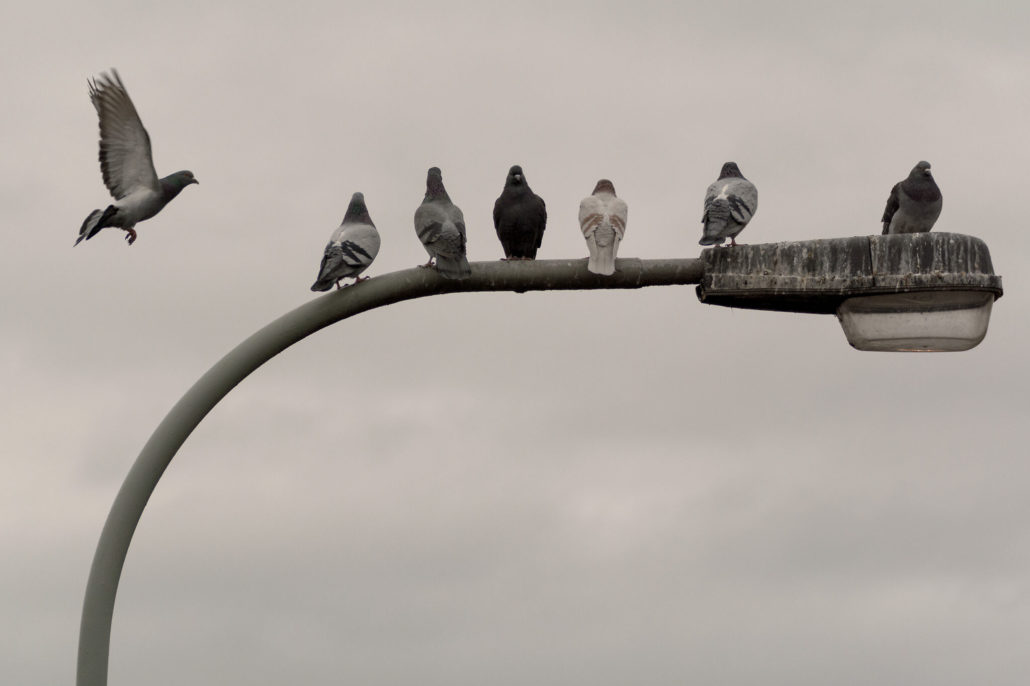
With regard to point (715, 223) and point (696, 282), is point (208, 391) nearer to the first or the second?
point (696, 282)

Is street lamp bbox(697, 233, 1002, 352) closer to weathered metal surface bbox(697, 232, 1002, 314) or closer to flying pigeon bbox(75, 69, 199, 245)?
weathered metal surface bbox(697, 232, 1002, 314)

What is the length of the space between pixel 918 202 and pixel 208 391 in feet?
23.9

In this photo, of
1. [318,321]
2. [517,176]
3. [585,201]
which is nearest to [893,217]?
[517,176]

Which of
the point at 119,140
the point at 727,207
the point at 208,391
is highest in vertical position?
the point at 119,140

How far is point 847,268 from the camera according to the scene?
276 inches

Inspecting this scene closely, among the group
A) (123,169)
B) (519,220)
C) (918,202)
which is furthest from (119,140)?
(918,202)

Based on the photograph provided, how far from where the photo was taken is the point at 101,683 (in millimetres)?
6172

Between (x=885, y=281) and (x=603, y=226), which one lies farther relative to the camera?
(x=603, y=226)

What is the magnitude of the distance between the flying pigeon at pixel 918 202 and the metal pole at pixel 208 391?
5.77 m

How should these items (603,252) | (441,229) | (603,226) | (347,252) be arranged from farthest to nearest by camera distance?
(347,252) → (441,229) → (603,226) → (603,252)

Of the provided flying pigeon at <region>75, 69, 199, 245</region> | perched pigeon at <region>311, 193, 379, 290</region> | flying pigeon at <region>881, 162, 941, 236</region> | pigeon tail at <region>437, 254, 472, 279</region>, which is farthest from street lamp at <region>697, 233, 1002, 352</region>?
flying pigeon at <region>881, 162, 941, 236</region>

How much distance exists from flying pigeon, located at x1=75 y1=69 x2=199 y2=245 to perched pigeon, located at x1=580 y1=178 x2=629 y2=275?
9.04ft

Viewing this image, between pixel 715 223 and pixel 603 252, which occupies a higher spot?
pixel 715 223

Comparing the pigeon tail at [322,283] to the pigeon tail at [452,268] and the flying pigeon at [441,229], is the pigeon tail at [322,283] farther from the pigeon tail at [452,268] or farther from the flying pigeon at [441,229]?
the pigeon tail at [452,268]
